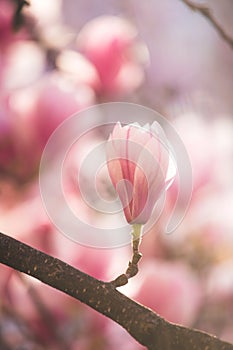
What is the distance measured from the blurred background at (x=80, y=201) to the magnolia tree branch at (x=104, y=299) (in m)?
0.12

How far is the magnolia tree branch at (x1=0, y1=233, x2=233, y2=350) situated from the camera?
203mm

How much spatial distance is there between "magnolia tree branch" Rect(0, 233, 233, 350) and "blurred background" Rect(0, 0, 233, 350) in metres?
0.12

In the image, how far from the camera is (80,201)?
1.31 ft

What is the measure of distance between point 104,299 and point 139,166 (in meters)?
0.05

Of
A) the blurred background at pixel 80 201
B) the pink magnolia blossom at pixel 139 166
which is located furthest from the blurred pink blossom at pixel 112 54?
the pink magnolia blossom at pixel 139 166

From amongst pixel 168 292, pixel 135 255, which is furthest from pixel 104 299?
pixel 168 292

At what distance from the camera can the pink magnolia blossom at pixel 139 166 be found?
0.23m

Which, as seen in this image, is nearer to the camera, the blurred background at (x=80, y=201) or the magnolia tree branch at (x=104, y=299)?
the magnolia tree branch at (x=104, y=299)

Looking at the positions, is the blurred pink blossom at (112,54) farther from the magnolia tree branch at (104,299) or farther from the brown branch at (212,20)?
the magnolia tree branch at (104,299)

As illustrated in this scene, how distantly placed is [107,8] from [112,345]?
2.13 ft

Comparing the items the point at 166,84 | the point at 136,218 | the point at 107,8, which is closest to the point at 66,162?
the point at 136,218

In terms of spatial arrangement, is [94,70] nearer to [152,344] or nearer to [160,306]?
[160,306]

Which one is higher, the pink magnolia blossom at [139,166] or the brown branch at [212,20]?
the brown branch at [212,20]

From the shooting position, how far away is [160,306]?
38cm
